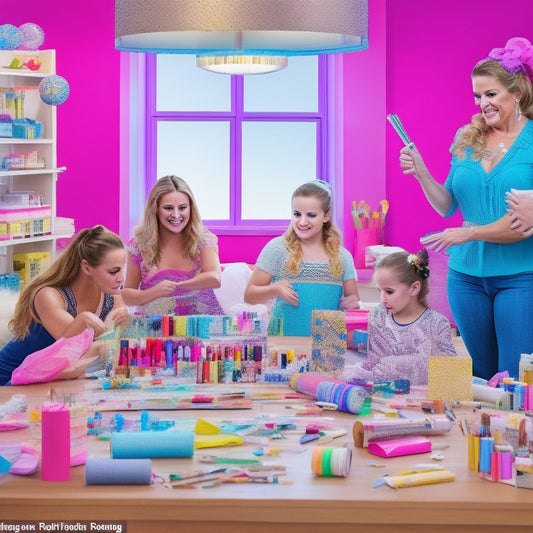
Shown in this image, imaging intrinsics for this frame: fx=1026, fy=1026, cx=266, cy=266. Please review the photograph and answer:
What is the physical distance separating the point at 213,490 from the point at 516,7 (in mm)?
5563

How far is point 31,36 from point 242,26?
4213 millimetres

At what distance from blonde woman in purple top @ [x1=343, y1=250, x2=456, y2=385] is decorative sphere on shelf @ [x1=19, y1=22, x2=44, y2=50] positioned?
150 inches

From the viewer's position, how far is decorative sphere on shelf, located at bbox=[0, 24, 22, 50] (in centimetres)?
593

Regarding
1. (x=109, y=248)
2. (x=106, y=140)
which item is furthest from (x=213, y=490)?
(x=106, y=140)

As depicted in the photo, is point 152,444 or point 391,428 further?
point 391,428

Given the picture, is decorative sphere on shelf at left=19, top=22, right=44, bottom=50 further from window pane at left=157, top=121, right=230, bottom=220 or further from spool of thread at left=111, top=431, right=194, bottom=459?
spool of thread at left=111, top=431, right=194, bottom=459

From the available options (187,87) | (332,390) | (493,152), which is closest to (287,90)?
(187,87)

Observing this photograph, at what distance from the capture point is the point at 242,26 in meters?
2.21

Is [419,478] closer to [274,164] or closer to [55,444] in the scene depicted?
[55,444]

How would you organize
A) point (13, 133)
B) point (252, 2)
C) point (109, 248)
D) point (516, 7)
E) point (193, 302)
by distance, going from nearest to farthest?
1. point (252, 2)
2. point (109, 248)
3. point (193, 302)
4. point (13, 133)
5. point (516, 7)

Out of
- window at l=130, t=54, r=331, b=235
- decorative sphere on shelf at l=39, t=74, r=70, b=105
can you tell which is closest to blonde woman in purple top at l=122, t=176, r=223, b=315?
decorative sphere on shelf at l=39, t=74, r=70, b=105

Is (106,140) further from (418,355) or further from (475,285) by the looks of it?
(418,355)

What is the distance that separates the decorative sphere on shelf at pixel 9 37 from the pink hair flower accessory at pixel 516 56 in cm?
352

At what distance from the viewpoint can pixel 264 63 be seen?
10.9 feet
